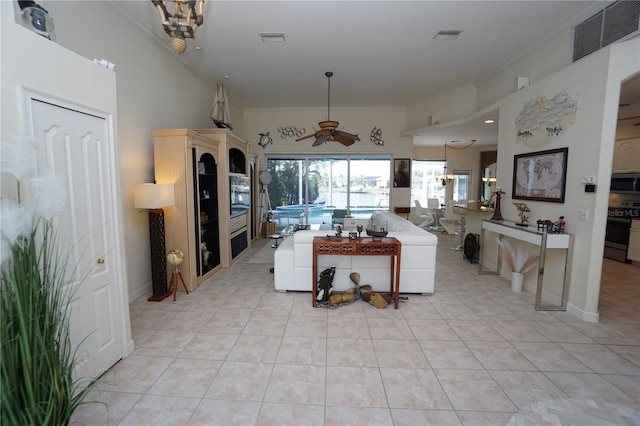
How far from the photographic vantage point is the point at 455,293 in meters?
3.84

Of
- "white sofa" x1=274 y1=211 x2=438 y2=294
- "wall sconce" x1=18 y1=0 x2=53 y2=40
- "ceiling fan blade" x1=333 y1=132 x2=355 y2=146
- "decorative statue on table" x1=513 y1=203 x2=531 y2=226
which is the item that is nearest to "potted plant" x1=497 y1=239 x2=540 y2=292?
"decorative statue on table" x1=513 y1=203 x2=531 y2=226

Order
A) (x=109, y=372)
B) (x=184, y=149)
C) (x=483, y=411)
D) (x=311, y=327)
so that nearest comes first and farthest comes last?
1. (x=483, y=411)
2. (x=109, y=372)
3. (x=311, y=327)
4. (x=184, y=149)

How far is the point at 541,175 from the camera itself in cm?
368

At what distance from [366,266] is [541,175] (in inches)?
98.8

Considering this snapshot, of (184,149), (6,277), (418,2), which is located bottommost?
(6,277)

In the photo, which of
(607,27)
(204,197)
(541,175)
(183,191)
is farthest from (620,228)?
(183,191)

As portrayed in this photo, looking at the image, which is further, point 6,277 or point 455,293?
point 455,293

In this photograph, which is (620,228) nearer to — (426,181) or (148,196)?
(426,181)

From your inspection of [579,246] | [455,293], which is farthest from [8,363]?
[579,246]

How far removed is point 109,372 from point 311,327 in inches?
66.0

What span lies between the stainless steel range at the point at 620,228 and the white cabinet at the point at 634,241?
0.20 feet

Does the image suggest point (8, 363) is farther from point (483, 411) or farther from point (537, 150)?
point (537, 150)

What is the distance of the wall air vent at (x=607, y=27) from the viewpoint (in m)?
2.78

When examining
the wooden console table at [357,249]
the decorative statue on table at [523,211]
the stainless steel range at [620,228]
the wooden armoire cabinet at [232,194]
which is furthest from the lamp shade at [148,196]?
the stainless steel range at [620,228]
